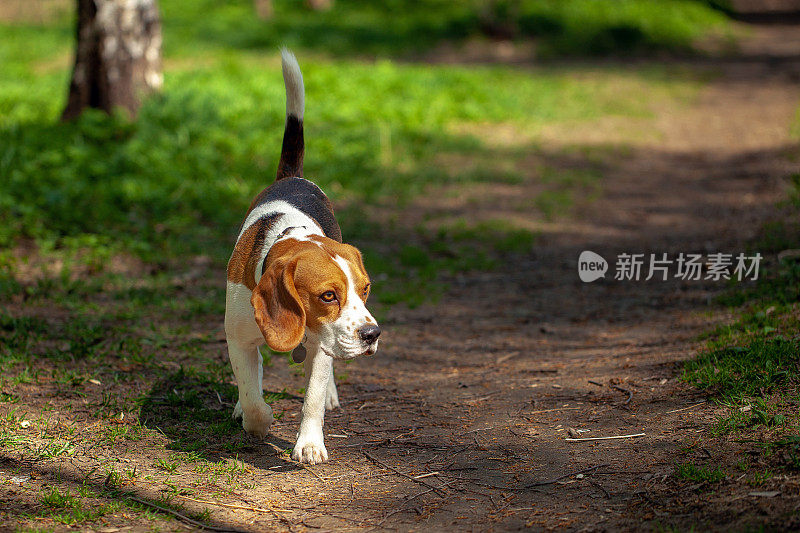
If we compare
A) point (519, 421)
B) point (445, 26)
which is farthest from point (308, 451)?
point (445, 26)

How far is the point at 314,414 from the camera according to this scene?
12.7ft

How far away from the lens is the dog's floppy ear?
3.48 metres

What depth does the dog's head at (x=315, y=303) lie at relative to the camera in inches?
138

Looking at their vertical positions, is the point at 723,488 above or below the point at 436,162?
above

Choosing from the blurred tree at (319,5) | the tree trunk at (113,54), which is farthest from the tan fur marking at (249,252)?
the blurred tree at (319,5)

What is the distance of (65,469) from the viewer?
3.74m

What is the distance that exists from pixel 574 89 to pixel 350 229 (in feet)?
26.4

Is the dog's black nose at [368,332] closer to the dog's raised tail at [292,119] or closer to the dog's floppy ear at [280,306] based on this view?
the dog's floppy ear at [280,306]

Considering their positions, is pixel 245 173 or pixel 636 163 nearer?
pixel 245 173

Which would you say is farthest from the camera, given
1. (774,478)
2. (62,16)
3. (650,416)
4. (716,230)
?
(62,16)

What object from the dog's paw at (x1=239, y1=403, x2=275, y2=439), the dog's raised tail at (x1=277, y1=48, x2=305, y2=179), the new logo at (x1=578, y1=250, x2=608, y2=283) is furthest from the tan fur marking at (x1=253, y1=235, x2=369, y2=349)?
the new logo at (x1=578, y1=250, x2=608, y2=283)

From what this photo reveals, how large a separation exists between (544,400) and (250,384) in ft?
5.40

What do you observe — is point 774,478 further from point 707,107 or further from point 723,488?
point 707,107

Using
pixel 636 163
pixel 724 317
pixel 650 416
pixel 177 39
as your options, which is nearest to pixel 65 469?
pixel 650 416
